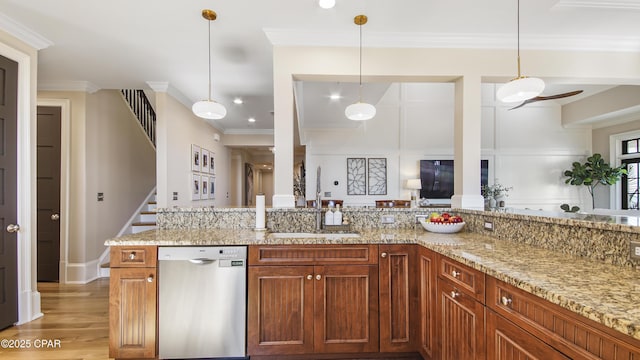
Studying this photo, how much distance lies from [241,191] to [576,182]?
8.63 metres

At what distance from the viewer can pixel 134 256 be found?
1.93 metres

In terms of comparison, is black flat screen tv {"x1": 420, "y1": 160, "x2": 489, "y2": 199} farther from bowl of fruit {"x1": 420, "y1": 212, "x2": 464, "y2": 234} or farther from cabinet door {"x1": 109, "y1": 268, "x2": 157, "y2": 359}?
cabinet door {"x1": 109, "y1": 268, "x2": 157, "y2": 359}

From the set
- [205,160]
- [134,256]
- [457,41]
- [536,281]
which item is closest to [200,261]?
[134,256]

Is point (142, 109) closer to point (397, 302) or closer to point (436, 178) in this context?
point (397, 302)

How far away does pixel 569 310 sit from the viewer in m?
0.91

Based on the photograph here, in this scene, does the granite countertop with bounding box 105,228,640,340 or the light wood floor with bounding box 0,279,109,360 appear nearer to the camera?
the granite countertop with bounding box 105,228,640,340

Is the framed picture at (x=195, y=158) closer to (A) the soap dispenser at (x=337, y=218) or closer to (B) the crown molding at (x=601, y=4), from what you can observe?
(A) the soap dispenser at (x=337, y=218)

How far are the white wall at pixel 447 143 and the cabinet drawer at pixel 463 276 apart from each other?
17.0 feet

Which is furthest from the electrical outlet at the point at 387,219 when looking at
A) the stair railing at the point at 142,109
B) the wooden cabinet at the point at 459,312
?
the stair railing at the point at 142,109

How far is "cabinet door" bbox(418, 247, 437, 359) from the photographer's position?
1805 millimetres

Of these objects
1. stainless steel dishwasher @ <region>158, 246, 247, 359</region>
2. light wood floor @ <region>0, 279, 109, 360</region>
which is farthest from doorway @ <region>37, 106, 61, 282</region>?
stainless steel dishwasher @ <region>158, 246, 247, 359</region>

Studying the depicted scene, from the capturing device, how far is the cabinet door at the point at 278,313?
1.93 metres

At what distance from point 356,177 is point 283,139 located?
4.39 meters

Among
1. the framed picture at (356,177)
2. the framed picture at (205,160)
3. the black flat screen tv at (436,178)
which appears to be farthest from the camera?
the framed picture at (356,177)
